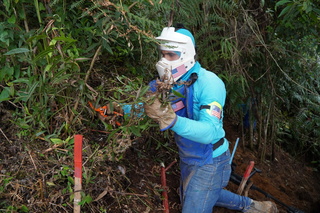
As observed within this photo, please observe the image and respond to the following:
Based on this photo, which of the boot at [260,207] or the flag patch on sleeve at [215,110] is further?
the boot at [260,207]

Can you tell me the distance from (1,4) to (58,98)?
0.67 m

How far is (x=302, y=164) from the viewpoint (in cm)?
599

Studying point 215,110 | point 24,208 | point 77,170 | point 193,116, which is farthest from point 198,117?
point 24,208

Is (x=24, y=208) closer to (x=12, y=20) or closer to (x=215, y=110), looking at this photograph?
(x=12, y=20)

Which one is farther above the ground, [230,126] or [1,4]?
[1,4]

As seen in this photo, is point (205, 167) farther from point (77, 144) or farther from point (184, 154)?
point (77, 144)

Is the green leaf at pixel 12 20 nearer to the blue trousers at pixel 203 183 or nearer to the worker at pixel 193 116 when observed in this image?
the worker at pixel 193 116

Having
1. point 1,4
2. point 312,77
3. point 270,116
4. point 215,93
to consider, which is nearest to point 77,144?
point 1,4

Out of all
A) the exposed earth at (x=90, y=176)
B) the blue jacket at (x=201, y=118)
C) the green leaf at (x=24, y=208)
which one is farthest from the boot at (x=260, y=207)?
the green leaf at (x=24, y=208)

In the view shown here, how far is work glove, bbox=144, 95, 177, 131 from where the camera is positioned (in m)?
2.22

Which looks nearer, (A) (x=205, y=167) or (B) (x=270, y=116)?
(A) (x=205, y=167)

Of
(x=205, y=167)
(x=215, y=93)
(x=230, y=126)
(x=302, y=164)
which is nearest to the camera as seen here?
(x=215, y=93)

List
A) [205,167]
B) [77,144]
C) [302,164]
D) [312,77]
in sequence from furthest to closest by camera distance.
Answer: [302,164]
[312,77]
[205,167]
[77,144]

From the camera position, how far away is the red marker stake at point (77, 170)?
1984 mm
